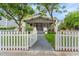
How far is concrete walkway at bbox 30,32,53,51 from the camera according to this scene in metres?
3.53

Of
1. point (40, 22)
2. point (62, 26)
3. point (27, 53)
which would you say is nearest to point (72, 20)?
point (62, 26)

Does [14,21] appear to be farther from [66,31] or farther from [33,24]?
[66,31]

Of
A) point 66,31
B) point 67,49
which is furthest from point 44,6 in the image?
point 67,49

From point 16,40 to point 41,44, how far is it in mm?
530

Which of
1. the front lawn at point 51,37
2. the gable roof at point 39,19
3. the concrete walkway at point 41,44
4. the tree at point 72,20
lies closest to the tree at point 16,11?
the gable roof at point 39,19

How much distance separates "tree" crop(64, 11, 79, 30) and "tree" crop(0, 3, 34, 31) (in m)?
0.73

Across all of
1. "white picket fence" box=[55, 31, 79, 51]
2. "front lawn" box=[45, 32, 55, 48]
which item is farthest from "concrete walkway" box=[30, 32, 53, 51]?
"white picket fence" box=[55, 31, 79, 51]

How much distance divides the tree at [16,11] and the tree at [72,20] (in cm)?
73

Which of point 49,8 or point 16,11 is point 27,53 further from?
point 49,8

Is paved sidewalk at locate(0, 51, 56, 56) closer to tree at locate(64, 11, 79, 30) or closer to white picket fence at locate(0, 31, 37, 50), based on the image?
white picket fence at locate(0, 31, 37, 50)

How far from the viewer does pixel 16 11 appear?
3.53m

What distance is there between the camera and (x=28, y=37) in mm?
3584

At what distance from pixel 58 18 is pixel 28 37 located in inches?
28.8

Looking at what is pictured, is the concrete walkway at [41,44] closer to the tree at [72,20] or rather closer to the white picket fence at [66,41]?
the white picket fence at [66,41]
